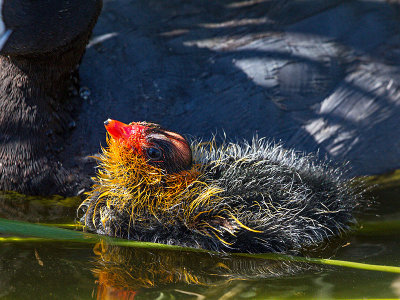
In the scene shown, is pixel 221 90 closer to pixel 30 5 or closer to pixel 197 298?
pixel 30 5

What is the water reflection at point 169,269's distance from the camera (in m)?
2.78

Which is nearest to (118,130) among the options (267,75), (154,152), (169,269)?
(154,152)

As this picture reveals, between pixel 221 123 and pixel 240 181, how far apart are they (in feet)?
2.79

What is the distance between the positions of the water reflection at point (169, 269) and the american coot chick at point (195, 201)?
0.28 feet

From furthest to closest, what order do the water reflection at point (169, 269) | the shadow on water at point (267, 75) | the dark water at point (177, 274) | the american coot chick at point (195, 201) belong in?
the shadow on water at point (267, 75), the american coot chick at point (195, 201), the water reflection at point (169, 269), the dark water at point (177, 274)

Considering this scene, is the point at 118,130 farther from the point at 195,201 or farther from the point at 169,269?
the point at 169,269

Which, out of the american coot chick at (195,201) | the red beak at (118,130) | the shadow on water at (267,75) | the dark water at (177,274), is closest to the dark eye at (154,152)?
the american coot chick at (195,201)

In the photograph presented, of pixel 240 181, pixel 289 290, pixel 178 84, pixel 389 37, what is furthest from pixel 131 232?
pixel 389 37

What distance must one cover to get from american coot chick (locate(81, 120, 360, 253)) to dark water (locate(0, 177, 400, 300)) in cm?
11

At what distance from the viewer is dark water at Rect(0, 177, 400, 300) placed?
105 inches

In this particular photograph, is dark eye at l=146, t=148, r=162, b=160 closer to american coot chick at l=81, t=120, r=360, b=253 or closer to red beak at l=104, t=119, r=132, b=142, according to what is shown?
american coot chick at l=81, t=120, r=360, b=253

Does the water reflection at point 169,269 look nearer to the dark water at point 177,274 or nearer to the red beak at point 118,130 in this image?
the dark water at point 177,274

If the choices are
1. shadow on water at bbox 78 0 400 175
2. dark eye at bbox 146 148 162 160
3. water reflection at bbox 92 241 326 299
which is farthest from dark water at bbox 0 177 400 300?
shadow on water at bbox 78 0 400 175

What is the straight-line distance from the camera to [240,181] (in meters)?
3.34
